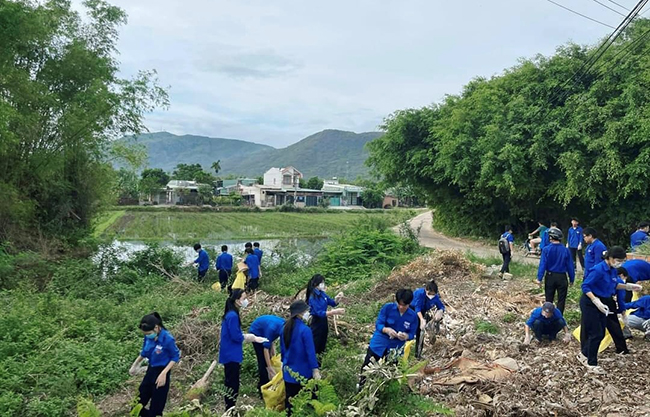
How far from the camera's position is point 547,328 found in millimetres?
6133

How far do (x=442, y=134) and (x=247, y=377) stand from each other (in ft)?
50.3

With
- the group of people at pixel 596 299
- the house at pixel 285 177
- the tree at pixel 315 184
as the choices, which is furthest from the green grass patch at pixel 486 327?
the house at pixel 285 177

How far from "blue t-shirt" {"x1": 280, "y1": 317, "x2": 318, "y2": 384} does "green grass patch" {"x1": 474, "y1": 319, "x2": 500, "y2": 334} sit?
3.70 metres

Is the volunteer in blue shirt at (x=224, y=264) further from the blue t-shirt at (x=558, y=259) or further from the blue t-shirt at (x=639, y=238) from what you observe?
the blue t-shirt at (x=639, y=238)

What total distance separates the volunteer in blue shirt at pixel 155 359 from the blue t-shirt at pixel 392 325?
2.02 m

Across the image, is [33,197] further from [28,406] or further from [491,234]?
[491,234]

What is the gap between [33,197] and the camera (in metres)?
A: 14.0

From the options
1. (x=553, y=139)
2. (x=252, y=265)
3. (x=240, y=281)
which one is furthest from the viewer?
(x=553, y=139)

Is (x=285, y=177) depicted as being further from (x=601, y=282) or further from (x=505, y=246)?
(x=601, y=282)

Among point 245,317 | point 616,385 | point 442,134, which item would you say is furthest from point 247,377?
point 442,134

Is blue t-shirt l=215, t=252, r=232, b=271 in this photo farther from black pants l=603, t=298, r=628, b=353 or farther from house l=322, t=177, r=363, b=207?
house l=322, t=177, r=363, b=207

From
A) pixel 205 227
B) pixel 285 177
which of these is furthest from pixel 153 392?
pixel 285 177

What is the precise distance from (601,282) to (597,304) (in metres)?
0.33

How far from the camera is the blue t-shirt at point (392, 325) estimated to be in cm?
461
